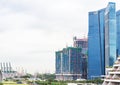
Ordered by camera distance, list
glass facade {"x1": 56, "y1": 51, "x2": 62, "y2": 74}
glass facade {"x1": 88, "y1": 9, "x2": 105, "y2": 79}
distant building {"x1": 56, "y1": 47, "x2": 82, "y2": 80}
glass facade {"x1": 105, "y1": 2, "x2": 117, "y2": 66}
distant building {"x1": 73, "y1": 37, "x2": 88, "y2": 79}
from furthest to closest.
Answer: glass facade {"x1": 56, "y1": 51, "x2": 62, "y2": 74} → distant building {"x1": 73, "y1": 37, "x2": 88, "y2": 79} → distant building {"x1": 56, "y1": 47, "x2": 82, "y2": 80} → glass facade {"x1": 88, "y1": 9, "x2": 105, "y2": 79} → glass facade {"x1": 105, "y1": 2, "x2": 117, "y2": 66}

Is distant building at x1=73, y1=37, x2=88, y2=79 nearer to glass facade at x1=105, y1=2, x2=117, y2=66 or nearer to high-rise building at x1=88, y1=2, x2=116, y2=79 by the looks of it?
high-rise building at x1=88, y1=2, x2=116, y2=79

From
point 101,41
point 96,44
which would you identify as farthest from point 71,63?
point 101,41

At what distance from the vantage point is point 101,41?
119 m

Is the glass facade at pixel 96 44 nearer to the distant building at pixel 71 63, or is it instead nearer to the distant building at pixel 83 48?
the distant building at pixel 71 63

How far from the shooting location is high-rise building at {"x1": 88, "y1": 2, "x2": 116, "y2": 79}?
108900mm

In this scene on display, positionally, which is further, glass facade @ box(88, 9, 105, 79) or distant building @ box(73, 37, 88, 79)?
distant building @ box(73, 37, 88, 79)

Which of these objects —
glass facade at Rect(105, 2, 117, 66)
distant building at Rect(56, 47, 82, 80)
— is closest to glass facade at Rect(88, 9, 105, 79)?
glass facade at Rect(105, 2, 117, 66)

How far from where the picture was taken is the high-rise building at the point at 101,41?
109m

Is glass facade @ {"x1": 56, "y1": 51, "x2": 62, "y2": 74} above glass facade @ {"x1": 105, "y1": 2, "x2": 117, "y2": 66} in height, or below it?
below

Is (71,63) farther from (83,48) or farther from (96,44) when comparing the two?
(96,44)

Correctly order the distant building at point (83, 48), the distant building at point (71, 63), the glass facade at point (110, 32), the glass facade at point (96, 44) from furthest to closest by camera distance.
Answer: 1. the distant building at point (83, 48)
2. the distant building at point (71, 63)
3. the glass facade at point (96, 44)
4. the glass facade at point (110, 32)

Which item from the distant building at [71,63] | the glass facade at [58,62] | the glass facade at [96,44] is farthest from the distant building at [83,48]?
the glass facade at [96,44]

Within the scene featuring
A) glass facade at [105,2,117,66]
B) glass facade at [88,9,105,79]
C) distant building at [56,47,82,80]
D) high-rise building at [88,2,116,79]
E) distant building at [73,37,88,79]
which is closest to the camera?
glass facade at [105,2,117,66]

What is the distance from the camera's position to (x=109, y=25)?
108125 millimetres
